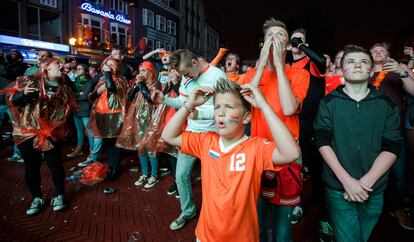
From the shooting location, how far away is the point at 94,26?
21188 mm

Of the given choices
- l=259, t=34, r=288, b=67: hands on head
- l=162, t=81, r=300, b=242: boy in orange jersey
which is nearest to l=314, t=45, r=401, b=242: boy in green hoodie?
l=259, t=34, r=288, b=67: hands on head

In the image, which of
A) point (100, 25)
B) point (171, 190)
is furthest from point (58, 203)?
point (100, 25)

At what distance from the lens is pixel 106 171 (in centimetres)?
505

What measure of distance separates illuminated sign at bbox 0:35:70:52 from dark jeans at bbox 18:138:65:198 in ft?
47.7

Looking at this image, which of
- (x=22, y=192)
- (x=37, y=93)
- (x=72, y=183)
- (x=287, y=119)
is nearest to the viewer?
(x=287, y=119)

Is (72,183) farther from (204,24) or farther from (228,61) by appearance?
(204,24)

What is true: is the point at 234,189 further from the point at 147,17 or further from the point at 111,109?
the point at 147,17

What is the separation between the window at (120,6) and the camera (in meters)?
23.1

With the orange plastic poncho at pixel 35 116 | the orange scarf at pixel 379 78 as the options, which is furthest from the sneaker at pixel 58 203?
the orange scarf at pixel 379 78

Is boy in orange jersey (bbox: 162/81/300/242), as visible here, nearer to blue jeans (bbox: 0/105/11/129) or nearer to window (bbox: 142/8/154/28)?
blue jeans (bbox: 0/105/11/129)

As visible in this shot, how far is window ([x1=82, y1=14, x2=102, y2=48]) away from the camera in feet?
66.1

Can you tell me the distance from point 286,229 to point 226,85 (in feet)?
4.12

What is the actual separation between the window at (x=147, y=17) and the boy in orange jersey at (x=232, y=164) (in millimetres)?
27494

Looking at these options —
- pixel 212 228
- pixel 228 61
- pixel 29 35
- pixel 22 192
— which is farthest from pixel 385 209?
pixel 29 35
